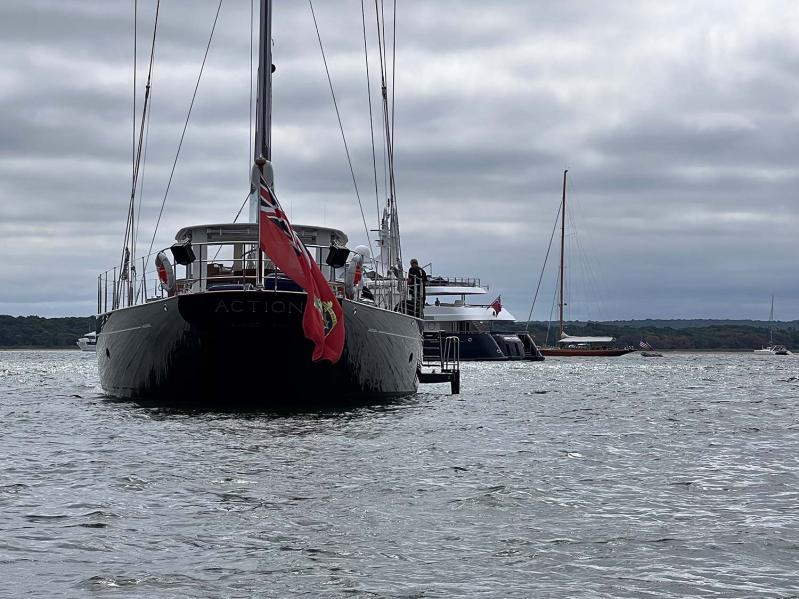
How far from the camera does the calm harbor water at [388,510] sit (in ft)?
21.0

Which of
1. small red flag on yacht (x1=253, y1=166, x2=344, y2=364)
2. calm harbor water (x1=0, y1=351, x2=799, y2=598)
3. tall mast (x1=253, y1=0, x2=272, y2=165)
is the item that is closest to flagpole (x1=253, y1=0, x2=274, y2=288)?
tall mast (x1=253, y1=0, x2=272, y2=165)

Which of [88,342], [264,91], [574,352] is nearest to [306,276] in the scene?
[264,91]

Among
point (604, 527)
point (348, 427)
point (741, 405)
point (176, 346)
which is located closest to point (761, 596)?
point (604, 527)

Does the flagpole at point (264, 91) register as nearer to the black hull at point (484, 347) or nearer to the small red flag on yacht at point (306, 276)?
the small red flag on yacht at point (306, 276)

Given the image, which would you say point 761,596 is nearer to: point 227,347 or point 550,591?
point 550,591

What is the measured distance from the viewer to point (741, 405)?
25266 mm

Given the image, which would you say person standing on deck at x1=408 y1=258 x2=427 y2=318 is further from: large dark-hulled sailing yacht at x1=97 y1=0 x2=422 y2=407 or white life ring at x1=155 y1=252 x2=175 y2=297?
white life ring at x1=155 y1=252 x2=175 y2=297

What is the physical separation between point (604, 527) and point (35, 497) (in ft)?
15.6

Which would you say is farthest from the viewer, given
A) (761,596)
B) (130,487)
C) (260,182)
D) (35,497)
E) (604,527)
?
(260,182)

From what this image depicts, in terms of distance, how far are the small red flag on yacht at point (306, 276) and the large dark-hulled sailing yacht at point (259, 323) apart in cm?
2

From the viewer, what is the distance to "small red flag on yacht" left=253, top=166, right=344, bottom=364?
54.4 feet

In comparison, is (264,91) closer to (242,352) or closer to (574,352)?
(242,352)

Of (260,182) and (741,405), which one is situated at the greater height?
(260,182)

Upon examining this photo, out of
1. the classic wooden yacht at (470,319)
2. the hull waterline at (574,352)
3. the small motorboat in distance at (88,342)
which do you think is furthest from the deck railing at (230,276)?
the small motorboat in distance at (88,342)
